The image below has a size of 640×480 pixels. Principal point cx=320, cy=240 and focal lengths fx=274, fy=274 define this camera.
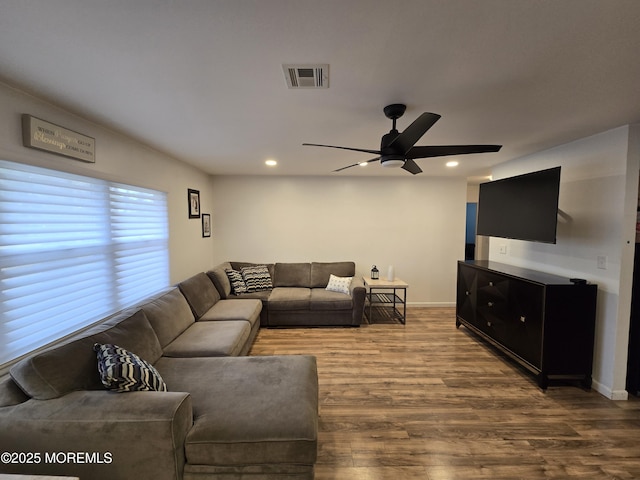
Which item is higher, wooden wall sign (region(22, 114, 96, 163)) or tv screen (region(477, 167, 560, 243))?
wooden wall sign (region(22, 114, 96, 163))

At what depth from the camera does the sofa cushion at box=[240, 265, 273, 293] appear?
14.4 feet

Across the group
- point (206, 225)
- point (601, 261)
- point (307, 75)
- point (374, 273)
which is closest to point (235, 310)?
point (206, 225)

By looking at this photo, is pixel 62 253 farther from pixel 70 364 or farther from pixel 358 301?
pixel 358 301

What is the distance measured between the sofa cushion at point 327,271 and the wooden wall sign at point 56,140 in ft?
10.9

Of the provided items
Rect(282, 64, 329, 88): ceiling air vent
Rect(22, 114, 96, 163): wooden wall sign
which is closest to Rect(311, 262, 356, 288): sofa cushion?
Rect(22, 114, 96, 163): wooden wall sign

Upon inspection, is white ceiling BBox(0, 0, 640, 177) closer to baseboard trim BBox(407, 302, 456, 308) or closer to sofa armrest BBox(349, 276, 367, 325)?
sofa armrest BBox(349, 276, 367, 325)

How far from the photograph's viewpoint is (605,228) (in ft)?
8.26

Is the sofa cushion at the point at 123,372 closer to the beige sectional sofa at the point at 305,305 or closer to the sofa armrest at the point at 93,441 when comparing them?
the sofa armrest at the point at 93,441

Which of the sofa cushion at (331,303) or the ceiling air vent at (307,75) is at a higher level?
the ceiling air vent at (307,75)

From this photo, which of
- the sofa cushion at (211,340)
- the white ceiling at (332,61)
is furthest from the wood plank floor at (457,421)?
the white ceiling at (332,61)

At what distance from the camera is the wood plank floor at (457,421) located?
1.76 m

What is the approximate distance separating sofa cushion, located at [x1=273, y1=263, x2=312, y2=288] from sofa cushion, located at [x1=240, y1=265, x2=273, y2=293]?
7.9 inches

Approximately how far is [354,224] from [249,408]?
12.5 ft

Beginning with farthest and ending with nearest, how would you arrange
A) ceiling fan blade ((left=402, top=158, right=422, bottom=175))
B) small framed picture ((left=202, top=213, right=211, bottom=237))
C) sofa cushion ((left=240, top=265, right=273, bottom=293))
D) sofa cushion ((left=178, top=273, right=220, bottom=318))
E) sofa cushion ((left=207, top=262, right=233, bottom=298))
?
1. small framed picture ((left=202, top=213, right=211, bottom=237))
2. sofa cushion ((left=240, top=265, right=273, bottom=293))
3. sofa cushion ((left=207, top=262, right=233, bottom=298))
4. sofa cushion ((left=178, top=273, right=220, bottom=318))
5. ceiling fan blade ((left=402, top=158, right=422, bottom=175))
